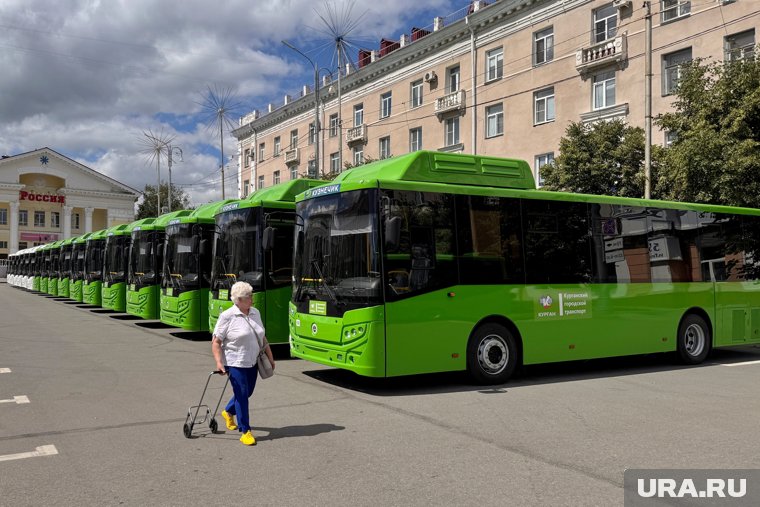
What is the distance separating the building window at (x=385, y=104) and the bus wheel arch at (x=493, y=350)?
33.1 metres

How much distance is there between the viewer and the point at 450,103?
117 feet

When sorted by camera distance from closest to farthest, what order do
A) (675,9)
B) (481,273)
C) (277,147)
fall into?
(481,273) < (675,9) < (277,147)

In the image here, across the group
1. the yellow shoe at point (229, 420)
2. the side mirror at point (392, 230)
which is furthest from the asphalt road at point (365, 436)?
the side mirror at point (392, 230)

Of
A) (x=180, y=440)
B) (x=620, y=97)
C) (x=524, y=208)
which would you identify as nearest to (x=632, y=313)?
(x=524, y=208)

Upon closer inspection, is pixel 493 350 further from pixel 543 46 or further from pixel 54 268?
pixel 54 268

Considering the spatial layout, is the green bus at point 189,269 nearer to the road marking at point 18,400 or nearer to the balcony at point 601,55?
the road marking at point 18,400

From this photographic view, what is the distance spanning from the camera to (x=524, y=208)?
10398mm

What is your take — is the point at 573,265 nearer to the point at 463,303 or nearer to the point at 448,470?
the point at 463,303

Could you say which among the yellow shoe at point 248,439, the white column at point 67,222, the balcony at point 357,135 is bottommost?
the yellow shoe at point 248,439

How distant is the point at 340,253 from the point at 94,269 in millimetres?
21718

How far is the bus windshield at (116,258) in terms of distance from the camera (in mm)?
23203

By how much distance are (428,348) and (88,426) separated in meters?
4.38

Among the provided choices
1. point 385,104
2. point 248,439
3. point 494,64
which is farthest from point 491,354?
point 385,104

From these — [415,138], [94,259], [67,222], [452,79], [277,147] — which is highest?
[452,79]
